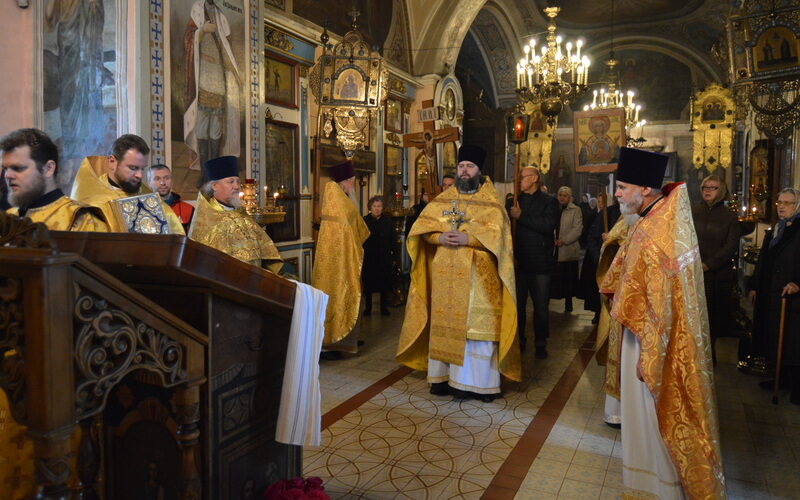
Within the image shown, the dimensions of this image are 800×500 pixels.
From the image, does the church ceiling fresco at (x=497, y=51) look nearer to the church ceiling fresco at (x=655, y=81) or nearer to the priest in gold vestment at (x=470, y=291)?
the church ceiling fresco at (x=655, y=81)

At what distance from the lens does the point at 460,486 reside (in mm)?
3133

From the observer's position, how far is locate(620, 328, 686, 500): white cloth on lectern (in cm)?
276

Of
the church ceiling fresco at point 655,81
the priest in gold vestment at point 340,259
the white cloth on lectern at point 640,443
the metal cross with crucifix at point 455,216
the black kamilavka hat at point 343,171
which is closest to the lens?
the white cloth on lectern at point 640,443

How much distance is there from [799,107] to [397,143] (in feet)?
22.6

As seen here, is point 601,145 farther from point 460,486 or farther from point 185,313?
point 185,313

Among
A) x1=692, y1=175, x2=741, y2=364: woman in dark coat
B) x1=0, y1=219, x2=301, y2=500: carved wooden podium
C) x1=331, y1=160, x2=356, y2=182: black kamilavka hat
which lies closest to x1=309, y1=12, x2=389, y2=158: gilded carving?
x1=331, y1=160, x2=356, y2=182: black kamilavka hat

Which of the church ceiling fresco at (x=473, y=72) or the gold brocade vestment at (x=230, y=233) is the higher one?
the church ceiling fresco at (x=473, y=72)

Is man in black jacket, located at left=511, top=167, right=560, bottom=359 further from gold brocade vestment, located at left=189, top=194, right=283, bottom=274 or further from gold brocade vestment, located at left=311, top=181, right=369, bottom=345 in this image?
gold brocade vestment, located at left=189, top=194, right=283, bottom=274

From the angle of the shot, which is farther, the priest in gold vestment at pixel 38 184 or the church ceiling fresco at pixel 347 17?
the church ceiling fresco at pixel 347 17

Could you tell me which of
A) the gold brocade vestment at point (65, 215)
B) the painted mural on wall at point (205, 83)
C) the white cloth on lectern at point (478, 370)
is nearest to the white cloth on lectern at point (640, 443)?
the white cloth on lectern at point (478, 370)

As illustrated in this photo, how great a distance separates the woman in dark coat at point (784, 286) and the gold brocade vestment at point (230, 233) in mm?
3854

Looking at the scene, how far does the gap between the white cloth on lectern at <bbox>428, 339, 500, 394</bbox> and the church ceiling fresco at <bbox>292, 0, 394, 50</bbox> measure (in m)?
5.97

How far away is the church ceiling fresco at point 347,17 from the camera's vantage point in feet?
28.7

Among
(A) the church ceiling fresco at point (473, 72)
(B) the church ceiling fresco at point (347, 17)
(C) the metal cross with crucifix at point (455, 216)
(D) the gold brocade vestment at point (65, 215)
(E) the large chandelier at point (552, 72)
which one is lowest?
(D) the gold brocade vestment at point (65, 215)
